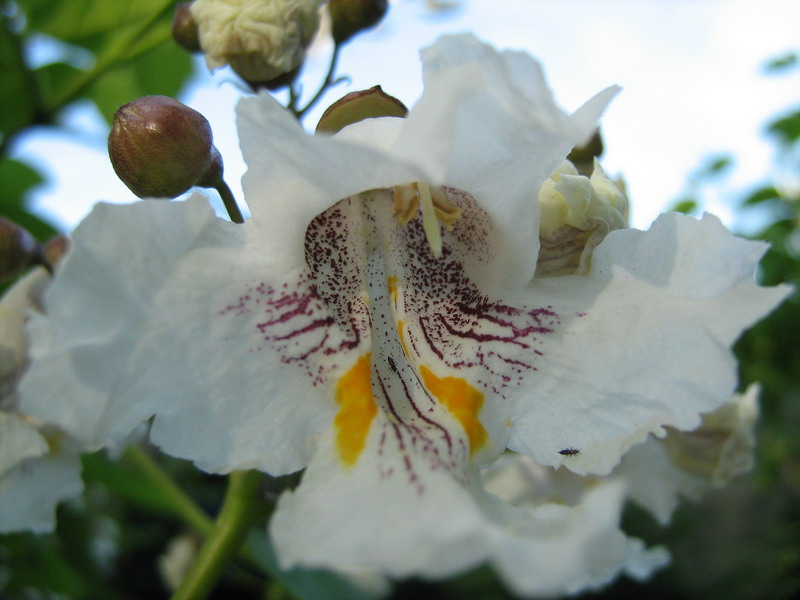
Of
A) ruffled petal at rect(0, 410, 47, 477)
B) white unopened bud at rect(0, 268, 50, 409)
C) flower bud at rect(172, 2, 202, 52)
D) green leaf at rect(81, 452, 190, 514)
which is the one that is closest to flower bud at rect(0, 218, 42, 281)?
white unopened bud at rect(0, 268, 50, 409)

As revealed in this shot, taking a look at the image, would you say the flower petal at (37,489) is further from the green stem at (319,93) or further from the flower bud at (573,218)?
the flower bud at (573,218)

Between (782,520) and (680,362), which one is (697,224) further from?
(782,520)

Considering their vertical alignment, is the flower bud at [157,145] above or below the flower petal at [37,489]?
above

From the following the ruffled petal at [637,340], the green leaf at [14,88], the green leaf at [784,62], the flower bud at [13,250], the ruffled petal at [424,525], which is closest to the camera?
the ruffled petal at [424,525]

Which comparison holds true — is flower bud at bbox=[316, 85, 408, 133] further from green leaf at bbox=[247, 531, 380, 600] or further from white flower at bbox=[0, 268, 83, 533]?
green leaf at bbox=[247, 531, 380, 600]

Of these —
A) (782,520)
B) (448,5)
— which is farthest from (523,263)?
(782,520)

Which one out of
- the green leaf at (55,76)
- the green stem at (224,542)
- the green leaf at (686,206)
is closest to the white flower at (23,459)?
the green stem at (224,542)
